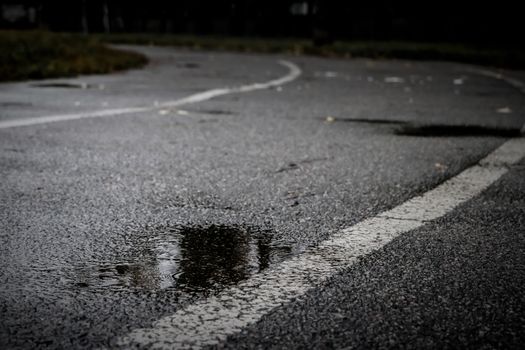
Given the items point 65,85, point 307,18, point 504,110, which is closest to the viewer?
point 504,110

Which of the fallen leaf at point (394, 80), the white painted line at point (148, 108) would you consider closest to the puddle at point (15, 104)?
the white painted line at point (148, 108)

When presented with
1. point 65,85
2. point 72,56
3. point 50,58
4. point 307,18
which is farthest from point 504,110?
point 307,18

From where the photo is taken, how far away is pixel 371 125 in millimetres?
6648

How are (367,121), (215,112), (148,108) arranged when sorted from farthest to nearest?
(148,108) → (215,112) → (367,121)

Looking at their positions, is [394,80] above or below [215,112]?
below

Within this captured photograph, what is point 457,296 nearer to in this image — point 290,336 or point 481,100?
point 290,336

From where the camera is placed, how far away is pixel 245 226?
128 inches

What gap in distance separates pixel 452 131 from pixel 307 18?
34.3m

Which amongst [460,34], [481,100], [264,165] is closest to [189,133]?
[264,165]

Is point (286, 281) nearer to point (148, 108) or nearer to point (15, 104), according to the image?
point (148, 108)

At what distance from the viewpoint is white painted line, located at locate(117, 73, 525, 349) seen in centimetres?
208

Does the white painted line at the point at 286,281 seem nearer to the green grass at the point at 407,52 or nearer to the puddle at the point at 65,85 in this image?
the puddle at the point at 65,85

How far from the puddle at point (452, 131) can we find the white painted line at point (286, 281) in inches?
84.0

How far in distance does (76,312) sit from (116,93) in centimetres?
747
